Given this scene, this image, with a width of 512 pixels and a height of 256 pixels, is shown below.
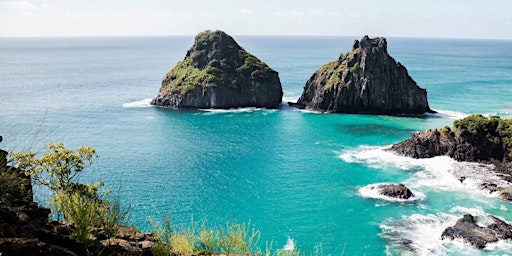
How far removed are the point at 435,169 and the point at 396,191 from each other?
19201mm

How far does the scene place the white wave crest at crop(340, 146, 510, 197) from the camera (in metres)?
75.1

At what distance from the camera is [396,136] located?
11125 centimetres

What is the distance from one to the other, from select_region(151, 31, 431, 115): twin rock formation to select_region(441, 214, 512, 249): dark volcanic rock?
283ft

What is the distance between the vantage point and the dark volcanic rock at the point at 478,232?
5384 centimetres

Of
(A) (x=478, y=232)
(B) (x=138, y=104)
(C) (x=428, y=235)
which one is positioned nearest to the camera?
(A) (x=478, y=232)

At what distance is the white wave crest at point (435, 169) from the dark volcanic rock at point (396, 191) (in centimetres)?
596

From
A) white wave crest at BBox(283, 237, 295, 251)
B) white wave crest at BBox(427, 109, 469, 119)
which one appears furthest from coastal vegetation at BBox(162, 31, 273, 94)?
white wave crest at BBox(283, 237, 295, 251)

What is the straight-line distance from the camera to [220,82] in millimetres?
151625

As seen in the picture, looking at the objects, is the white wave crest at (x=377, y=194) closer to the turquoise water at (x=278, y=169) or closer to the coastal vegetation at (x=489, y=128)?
the turquoise water at (x=278, y=169)

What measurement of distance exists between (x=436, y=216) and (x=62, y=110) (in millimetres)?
119536

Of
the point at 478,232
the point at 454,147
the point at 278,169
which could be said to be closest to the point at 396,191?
the point at 478,232

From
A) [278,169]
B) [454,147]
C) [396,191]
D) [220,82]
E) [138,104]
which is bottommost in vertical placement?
[278,169]

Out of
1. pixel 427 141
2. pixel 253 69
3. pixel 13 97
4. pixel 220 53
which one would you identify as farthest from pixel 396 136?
pixel 13 97

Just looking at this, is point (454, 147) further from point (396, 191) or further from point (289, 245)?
point (289, 245)
